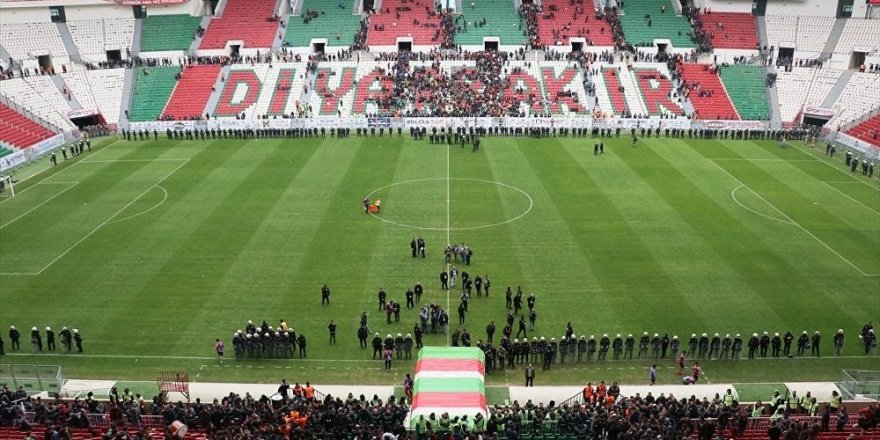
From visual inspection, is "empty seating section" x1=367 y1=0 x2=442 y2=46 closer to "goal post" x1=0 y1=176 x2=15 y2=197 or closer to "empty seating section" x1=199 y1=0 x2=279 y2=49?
"empty seating section" x1=199 y1=0 x2=279 y2=49

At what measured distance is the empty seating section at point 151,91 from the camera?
2660 inches

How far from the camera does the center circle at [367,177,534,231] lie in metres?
39.8

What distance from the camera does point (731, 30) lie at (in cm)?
7819

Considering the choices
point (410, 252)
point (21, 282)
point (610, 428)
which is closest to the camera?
point (610, 428)

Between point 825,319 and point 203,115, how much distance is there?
5468 centimetres

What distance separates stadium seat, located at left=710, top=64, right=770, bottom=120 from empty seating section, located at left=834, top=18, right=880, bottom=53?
8.15 metres

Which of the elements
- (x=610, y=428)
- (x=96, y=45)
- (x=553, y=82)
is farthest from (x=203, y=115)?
(x=610, y=428)

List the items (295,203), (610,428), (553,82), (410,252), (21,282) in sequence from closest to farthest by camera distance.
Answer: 1. (610,428)
2. (21,282)
3. (410,252)
4. (295,203)
5. (553,82)

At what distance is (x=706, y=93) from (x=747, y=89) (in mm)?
4211

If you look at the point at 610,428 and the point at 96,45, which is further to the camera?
the point at 96,45

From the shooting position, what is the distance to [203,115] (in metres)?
67.1

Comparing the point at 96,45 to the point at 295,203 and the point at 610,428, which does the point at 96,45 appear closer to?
the point at 295,203

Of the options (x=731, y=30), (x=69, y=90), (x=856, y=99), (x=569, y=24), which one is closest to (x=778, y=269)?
(x=856, y=99)

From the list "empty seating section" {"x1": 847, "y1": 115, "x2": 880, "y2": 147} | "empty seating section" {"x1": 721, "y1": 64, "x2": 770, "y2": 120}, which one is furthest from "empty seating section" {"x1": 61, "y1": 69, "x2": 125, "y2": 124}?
"empty seating section" {"x1": 847, "y1": 115, "x2": 880, "y2": 147}
